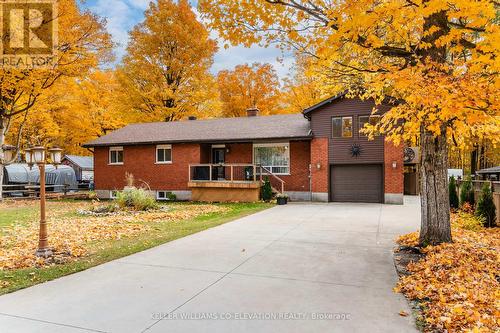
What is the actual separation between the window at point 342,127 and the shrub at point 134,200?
407 inches

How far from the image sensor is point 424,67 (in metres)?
5.70

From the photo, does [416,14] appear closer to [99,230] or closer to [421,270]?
[421,270]

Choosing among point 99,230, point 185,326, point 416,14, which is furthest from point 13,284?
point 416,14

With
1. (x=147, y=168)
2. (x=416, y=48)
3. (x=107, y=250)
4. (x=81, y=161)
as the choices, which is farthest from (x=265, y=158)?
(x=81, y=161)

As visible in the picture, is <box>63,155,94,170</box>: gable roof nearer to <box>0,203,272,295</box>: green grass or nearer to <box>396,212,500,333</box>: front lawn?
<box>0,203,272,295</box>: green grass

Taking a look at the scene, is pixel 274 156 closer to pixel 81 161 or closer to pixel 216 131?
pixel 216 131

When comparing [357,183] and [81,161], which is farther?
[81,161]

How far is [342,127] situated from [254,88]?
1606 cm

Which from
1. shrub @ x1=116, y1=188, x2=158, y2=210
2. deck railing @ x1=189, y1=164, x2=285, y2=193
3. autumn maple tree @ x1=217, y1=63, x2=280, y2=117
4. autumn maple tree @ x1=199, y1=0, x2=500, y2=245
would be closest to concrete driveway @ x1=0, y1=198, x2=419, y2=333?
autumn maple tree @ x1=199, y1=0, x2=500, y2=245

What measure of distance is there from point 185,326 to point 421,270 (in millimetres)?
3989

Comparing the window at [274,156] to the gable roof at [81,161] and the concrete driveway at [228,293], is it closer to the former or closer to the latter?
the concrete driveway at [228,293]

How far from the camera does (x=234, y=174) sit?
19219 millimetres

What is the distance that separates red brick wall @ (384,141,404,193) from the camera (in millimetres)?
16359

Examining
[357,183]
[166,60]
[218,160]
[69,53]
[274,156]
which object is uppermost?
[166,60]
